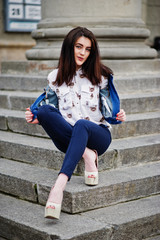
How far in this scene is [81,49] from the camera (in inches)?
140

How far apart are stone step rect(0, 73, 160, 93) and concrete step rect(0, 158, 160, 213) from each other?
1.30 metres

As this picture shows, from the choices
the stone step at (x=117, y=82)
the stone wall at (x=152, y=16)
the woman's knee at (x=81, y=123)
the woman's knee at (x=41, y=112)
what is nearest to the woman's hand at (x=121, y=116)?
the woman's knee at (x=81, y=123)

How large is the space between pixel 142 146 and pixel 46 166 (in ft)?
3.13

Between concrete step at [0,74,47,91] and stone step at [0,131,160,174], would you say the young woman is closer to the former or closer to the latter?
stone step at [0,131,160,174]

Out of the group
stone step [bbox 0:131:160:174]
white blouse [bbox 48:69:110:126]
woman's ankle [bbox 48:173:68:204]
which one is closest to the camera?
woman's ankle [bbox 48:173:68:204]

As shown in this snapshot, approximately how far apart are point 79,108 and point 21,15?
19.4ft

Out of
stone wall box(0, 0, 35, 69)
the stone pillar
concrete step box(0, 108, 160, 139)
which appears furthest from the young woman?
stone wall box(0, 0, 35, 69)

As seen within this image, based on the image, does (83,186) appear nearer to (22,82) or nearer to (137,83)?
(137,83)

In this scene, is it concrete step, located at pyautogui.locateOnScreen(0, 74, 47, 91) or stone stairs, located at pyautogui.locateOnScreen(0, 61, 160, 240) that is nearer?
stone stairs, located at pyautogui.locateOnScreen(0, 61, 160, 240)

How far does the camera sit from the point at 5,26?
29.3ft

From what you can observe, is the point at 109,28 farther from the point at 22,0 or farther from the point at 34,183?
the point at 22,0

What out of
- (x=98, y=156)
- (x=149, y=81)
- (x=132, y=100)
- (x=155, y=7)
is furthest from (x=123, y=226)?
(x=155, y=7)

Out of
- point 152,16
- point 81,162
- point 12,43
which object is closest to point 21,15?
point 12,43

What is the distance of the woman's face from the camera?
3.54 metres
